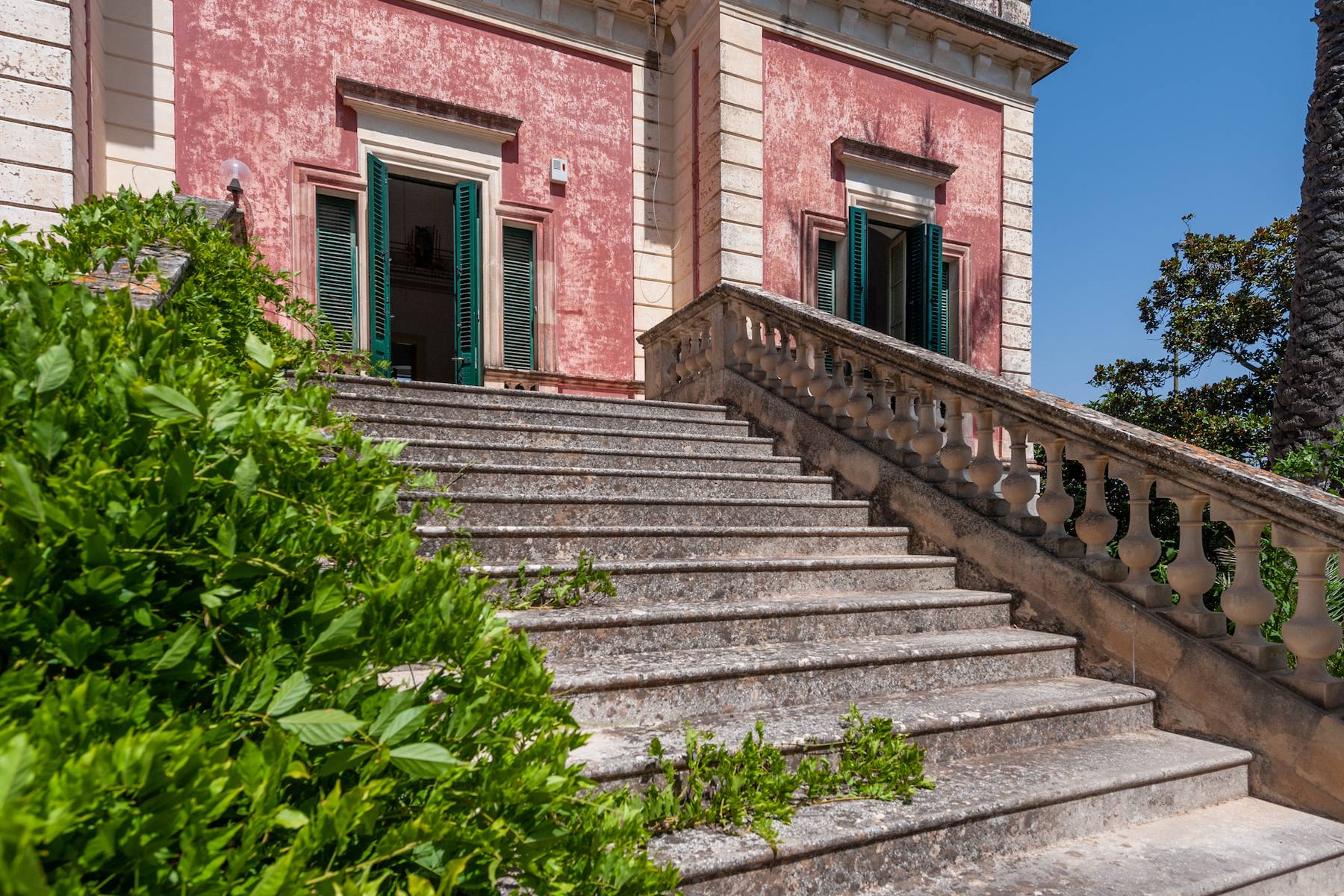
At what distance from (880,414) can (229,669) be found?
423 centimetres

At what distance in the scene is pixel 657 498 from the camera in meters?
4.15

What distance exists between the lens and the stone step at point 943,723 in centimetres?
224

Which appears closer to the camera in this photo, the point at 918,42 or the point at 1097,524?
the point at 1097,524

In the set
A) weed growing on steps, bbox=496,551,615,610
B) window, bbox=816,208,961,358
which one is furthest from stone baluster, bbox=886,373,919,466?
window, bbox=816,208,961,358

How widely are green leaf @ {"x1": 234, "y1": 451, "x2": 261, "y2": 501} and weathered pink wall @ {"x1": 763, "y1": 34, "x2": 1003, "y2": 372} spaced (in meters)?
7.96

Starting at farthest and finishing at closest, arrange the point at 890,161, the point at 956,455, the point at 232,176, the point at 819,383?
the point at 890,161
the point at 232,176
the point at 819,383
the point at 956,455

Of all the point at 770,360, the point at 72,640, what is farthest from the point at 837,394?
the point at 72,640

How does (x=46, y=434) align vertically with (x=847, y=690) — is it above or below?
above

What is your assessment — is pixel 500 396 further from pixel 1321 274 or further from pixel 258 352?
pixel 1321 274

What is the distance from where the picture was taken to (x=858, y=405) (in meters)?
4.95

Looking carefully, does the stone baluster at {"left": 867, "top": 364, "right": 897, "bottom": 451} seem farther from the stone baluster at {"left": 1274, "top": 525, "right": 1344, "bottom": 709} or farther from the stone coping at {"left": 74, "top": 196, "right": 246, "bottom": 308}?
the stone coping at {"left": 74, "top": 196, "right": 246, "bottom": 308}

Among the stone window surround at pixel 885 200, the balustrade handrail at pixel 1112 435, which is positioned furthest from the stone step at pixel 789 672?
the stone window surround at pixel 885 200

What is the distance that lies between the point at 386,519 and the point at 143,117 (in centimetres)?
727

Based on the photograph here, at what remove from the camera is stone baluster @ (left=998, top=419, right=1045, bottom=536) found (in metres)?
3.89
